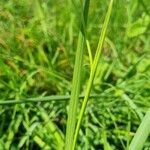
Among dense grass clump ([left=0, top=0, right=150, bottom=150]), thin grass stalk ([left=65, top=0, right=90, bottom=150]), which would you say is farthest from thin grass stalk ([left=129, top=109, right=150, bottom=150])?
dense grass clump ([left=0, top=0, right=150, bottom=150])

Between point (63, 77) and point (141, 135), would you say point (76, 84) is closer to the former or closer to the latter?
point (141, 135)

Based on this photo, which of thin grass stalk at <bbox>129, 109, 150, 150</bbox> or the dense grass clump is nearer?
thin grass stalk at <bbox>129, 109, 150, 150</bbox>

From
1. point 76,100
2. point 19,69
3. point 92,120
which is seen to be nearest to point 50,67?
point 19,69

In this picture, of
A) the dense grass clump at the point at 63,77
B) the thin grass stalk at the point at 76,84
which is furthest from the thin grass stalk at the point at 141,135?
the dense grass clump at the point at 63,77

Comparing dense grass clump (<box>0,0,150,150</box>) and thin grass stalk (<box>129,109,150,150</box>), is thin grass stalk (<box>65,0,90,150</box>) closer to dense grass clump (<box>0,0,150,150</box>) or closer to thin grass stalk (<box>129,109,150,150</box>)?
thin grass stalk (<box>129,109,150,150</box>)

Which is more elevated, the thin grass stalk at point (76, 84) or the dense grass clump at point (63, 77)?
the dense grass clump at point (63, 77)

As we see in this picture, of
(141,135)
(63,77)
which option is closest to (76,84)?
(141,135)

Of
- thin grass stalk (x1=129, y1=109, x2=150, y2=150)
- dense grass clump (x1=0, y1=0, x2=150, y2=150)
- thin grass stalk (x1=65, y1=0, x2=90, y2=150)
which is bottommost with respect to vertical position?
thin grass stalk (x1=129, y1=109, x2=150, y2=150)

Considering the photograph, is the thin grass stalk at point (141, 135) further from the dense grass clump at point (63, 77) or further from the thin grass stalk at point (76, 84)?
the dense grass clump at point (63, 77)
